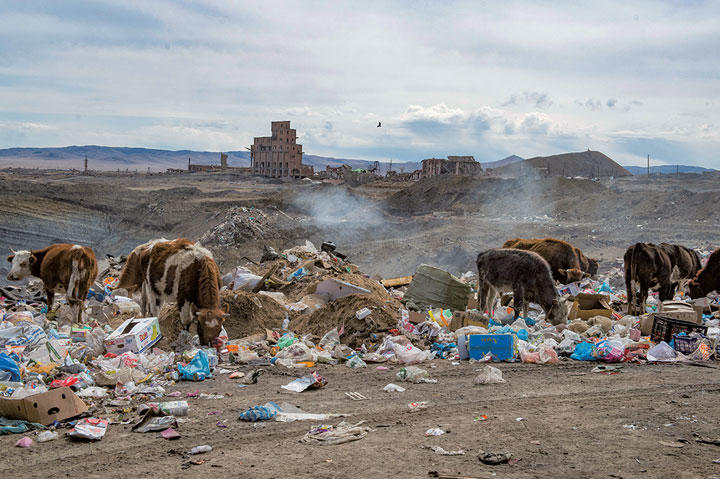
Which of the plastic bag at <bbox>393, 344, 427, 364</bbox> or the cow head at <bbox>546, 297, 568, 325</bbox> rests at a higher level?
the cow head at <bbox>546, 297, 568, 325</bbox>

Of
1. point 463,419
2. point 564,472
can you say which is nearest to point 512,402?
point 463,419

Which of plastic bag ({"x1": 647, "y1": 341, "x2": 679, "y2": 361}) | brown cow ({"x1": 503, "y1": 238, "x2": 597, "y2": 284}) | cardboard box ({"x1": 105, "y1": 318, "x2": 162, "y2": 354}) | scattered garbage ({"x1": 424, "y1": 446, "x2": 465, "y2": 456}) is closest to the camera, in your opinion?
scattered garbage ({"x1": 424, "y1": 446, "x2": 465, "y2": 456})

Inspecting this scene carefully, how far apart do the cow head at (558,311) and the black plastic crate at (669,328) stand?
5.55 feet

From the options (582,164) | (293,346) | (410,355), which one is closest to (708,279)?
(410,355)

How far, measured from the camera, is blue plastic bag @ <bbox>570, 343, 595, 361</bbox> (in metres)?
9.77

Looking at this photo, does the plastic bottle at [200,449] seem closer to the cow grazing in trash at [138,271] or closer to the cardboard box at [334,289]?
the cow grazing in trash at [138,271]

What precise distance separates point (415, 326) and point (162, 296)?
452 centimetres

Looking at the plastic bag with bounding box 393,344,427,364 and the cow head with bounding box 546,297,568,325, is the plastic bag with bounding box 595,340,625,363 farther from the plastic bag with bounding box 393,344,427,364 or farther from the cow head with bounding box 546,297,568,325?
the plastic bag with bounding box 393,344,427,364

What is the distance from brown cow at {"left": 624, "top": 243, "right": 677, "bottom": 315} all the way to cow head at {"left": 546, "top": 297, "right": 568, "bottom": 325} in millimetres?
2699

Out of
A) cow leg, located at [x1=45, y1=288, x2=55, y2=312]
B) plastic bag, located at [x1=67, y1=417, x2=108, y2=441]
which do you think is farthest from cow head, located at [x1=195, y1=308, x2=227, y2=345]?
cow leg, located at [x1=45, y1=288, x2=55, y2=312]

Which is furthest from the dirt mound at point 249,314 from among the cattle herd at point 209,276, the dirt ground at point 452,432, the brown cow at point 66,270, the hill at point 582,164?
the hill at point 582,164

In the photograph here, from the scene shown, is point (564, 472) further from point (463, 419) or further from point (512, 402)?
point (512, 402)

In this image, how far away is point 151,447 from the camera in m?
5.97

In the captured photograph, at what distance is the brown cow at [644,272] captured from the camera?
13.6m
